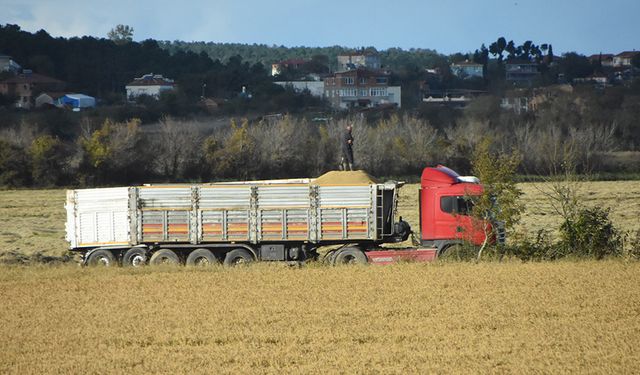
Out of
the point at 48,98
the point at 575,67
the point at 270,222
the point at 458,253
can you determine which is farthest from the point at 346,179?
the point at 575,67

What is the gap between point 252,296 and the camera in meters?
24.6

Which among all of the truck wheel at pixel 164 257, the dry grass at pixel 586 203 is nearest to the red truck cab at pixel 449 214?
the dry grass at pixel 586 203

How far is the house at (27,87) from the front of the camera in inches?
4651

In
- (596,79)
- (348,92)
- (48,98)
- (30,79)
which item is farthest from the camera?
(596,79)

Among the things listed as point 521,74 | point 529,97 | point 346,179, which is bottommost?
point 346,179

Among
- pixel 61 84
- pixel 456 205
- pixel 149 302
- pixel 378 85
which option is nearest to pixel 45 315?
pixel 149 302

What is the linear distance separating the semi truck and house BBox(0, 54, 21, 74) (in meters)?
102

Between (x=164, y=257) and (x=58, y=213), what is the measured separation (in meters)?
19.9

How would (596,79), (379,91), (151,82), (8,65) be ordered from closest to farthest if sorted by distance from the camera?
(8,65)
(151,82)
(379,91)
(596,79)

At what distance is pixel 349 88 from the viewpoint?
161625 millimetres

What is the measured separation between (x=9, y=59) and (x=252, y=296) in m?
117

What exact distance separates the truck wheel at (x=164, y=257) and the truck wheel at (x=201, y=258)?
43 centimetres

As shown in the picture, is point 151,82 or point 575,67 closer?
point 151,82

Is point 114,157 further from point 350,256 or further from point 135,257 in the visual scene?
point 350,256
